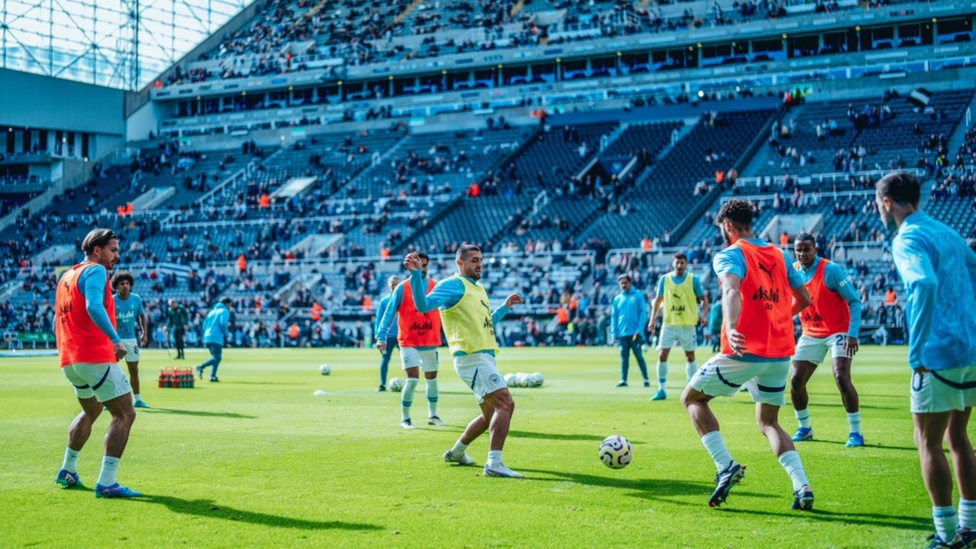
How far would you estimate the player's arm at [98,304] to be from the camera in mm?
9086

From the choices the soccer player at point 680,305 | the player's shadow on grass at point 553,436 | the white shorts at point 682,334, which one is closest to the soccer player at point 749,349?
the player's shadow on grass at point 553,436

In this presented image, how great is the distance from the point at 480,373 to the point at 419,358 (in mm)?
5054

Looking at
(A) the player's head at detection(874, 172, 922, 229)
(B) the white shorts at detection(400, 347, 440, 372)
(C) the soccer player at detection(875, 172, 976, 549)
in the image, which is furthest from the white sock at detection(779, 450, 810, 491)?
(B) the white shorts at detection(400, 347, 440, 372)

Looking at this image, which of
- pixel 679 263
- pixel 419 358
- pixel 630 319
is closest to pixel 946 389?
pixel 419 358

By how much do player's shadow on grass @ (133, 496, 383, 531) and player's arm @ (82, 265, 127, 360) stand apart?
134cm

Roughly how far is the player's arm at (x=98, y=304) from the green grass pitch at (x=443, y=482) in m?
1.37

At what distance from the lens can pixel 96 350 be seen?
368 inches

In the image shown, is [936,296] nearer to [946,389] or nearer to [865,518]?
[946,389]

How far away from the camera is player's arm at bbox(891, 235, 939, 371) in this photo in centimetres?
644

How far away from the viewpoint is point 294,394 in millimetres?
21219

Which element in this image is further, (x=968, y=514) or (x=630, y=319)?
(x=630, y=319)

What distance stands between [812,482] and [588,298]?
38.7 meters

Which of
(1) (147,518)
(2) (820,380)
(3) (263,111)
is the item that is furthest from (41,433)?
(3) (263,111)

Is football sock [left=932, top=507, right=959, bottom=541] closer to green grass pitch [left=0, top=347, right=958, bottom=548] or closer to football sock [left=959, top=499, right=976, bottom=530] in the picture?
football sock [left=959, top=499, right=976, bottom=530]
